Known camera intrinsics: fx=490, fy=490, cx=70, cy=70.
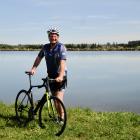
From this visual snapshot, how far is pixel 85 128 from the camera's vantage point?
494 inches

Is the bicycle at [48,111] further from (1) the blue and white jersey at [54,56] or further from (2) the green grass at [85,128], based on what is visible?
(1) the blue and white jersey at [54,56]

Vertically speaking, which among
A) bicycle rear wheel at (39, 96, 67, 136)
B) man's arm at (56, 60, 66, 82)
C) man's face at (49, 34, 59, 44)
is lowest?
bicycle rear wheel at (39, 96, 67, 136)

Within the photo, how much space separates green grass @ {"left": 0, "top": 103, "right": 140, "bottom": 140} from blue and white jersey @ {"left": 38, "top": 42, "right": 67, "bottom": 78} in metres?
1.45

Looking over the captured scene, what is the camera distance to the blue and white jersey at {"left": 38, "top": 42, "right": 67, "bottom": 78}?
1230cm

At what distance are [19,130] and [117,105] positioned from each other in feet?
33.9

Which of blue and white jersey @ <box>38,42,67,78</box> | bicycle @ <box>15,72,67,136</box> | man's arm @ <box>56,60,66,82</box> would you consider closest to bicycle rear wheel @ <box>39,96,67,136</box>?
bicycle @ <box>15,72,67,136</box>

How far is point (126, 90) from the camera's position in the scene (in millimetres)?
29016

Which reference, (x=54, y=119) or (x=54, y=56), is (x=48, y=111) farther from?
(x=54, y=56)

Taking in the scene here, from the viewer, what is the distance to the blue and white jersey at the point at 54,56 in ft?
40.4

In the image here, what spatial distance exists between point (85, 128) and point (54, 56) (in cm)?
201

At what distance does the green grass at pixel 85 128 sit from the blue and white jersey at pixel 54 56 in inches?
57.0

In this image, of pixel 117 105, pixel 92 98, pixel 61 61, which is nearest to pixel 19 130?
pixel 61 61

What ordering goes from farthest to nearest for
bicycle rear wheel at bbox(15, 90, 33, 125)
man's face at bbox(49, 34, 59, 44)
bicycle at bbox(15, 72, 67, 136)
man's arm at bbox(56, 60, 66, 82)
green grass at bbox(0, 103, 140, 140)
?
bicycle rear wheel at bbox(15, 90, 33, 125), man's face at bbox(49, 34, 59, 44), man's arm at bbox(56, 60, 66, 82), bicycle at bbox(15, 72, 67, 136), green grass at bbox(0, 103, 140, 140)

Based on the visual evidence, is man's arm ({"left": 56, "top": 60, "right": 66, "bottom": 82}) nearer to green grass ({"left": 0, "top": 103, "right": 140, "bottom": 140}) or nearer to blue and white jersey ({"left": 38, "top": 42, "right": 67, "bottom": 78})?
blue and white jersey ({"left": 38, "top": 42, "right": 67, "bottom": 78})
